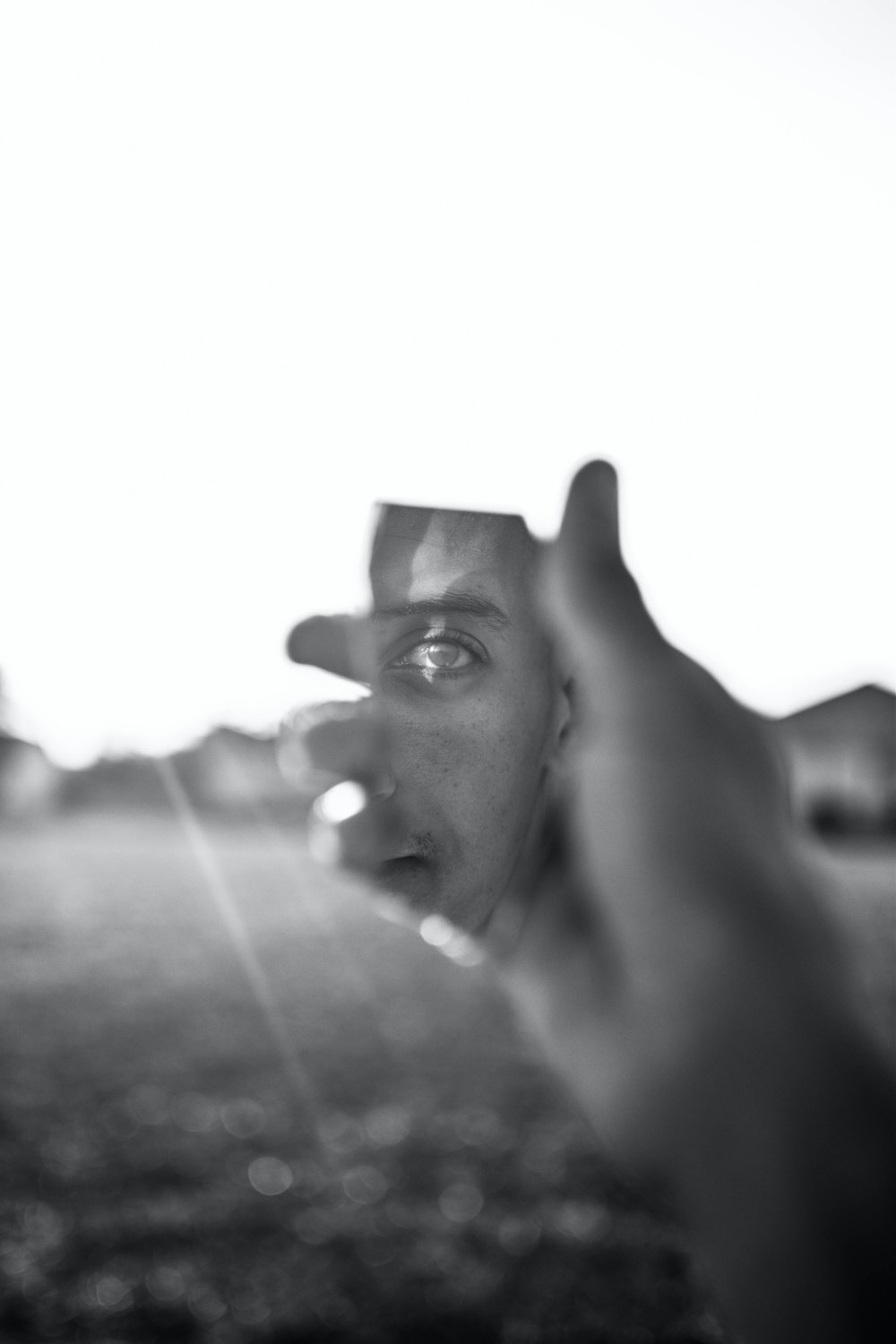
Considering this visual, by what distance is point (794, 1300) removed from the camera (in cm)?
57

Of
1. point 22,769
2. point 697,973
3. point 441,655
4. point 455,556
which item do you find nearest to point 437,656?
point 441,655

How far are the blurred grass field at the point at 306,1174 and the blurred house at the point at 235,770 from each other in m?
0.65

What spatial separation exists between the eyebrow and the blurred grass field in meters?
0.49

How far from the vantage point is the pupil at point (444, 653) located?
129 centimetres

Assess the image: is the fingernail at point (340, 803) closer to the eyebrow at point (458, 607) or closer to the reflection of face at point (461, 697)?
the reflection of face at point (461, 697)

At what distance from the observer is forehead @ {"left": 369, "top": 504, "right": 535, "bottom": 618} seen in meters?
1.28

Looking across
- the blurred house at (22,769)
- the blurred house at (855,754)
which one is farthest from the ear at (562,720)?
the blurred house at (22,769)

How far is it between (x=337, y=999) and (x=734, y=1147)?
7010mm

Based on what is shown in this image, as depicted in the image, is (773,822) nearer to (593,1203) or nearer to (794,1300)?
(794,1300)

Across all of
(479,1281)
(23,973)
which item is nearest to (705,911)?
(479,1281)

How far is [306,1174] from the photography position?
426 cm

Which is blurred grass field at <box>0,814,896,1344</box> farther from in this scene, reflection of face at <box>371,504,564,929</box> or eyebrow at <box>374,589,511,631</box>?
eyebrow at <box>374,589,511,631</box>

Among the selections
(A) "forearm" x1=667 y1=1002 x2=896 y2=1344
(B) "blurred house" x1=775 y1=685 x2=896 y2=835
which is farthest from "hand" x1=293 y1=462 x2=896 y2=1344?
(B) "blurred house" x1=775 y1=685 x2=896 y2=835

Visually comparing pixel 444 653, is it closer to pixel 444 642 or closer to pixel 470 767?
pixel 444 642
